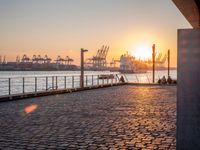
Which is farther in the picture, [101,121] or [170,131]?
[101,121]

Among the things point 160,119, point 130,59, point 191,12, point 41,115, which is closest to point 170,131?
point 160,119

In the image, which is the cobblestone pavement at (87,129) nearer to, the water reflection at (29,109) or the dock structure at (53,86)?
the water reflection at (29,109)

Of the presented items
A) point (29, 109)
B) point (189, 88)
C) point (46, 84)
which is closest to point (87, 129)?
point (189, 88)

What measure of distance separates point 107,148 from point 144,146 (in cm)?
76

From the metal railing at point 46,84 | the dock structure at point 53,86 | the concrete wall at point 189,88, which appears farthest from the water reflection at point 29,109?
the concrete wall at point 189,88

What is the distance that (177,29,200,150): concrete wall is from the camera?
5574 millimetres

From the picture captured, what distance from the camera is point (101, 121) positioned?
38.3 ft

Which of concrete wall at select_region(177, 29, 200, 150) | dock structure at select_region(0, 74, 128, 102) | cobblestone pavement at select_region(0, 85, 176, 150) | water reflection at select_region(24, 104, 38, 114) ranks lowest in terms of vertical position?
cobblestone pavement at select_region(0, 85, 176, 150)

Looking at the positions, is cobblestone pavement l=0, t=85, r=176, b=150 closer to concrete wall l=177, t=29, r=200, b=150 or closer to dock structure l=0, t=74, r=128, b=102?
concrete wall l=177, t=29, r=200, b=150

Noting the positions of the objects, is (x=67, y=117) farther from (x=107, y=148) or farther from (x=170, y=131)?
(x=107, y=148)

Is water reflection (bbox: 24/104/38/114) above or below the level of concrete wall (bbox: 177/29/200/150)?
below

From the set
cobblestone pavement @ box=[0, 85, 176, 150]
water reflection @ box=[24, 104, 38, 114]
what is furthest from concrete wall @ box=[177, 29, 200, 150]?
water reflection @ box=[24, 104, 38, 114]

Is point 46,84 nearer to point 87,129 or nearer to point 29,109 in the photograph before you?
point 29,109

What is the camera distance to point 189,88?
5.61 m
